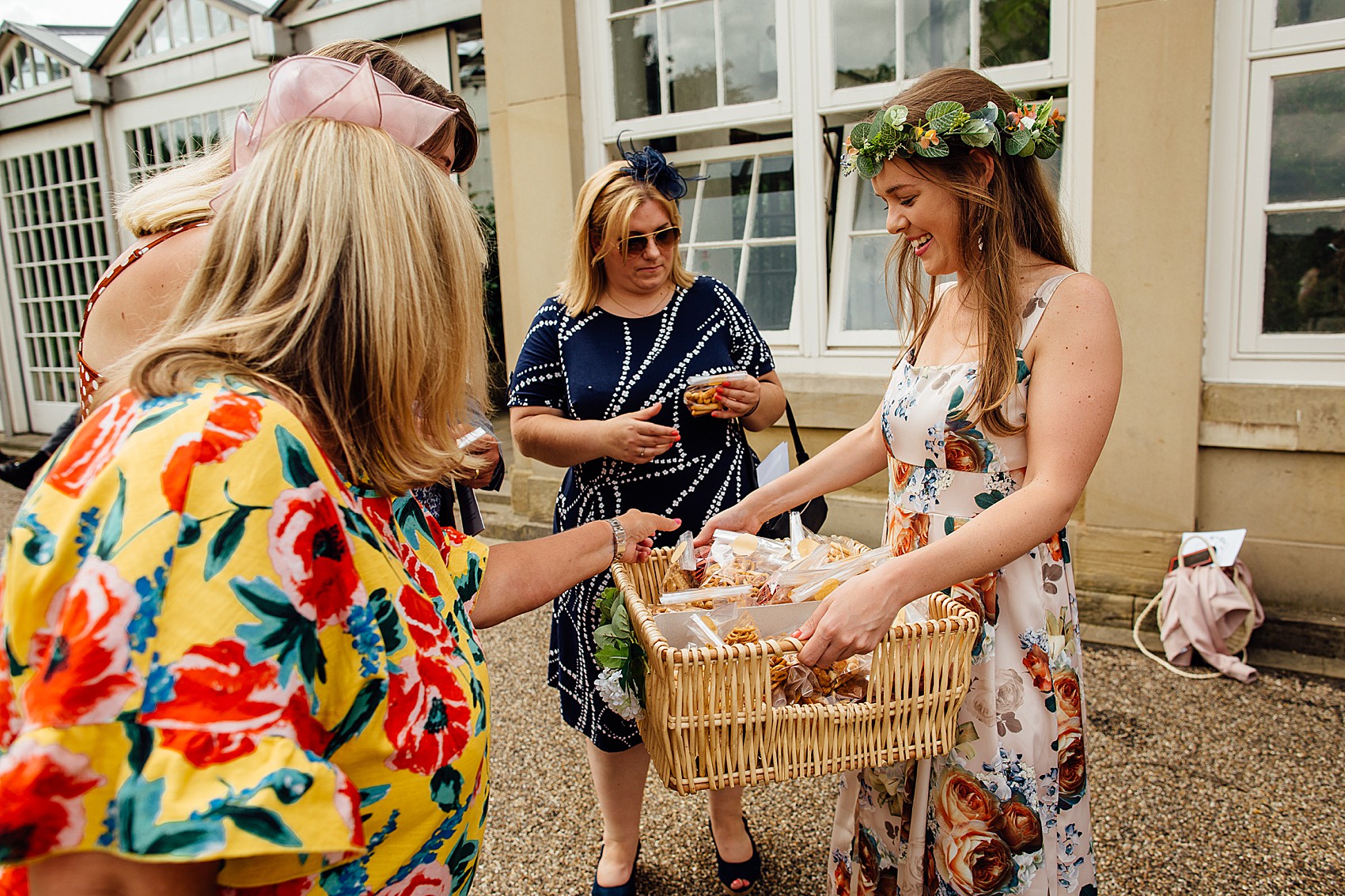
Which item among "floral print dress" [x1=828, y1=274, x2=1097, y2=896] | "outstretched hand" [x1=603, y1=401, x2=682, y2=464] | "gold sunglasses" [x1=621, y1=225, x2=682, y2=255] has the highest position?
"gold sunglasses" [x1=621, y1=225, x2=682, y2=255]

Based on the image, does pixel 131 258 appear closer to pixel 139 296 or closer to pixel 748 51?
pixel 139 296

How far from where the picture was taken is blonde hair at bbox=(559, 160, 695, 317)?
7.96 feet

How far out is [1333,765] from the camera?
301cm

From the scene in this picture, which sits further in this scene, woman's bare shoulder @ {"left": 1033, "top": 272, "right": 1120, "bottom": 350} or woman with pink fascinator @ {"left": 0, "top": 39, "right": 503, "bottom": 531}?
woman's bare shoulder @ {"left": 1033, "top": 272, "right": 1120, "bottom": 350}

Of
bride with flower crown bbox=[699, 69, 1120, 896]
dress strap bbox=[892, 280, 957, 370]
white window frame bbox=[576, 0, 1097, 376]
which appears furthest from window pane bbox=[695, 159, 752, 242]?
bride with flower crown bbox=[699, 69, 1120, 896]

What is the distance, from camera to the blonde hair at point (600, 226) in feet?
7.96

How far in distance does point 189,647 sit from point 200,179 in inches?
38.8

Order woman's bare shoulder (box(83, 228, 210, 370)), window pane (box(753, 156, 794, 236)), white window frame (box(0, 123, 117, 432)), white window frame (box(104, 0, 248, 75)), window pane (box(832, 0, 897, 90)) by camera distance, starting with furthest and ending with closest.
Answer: white window frame (box(0, 123, 117, 432)) < white window frame (box(104, 0, 248, 75)) < window pane (box(753, 156, 794, 236)) < window pane (box(832, 0, 897, 90)) < woman's bare shoulder (box(83, 228, 210, 370))

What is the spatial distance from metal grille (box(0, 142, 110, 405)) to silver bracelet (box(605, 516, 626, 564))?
30.5 ft

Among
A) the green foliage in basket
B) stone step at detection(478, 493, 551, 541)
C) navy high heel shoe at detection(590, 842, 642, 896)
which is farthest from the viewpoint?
stone step at detection(478, 493, 551, 541)

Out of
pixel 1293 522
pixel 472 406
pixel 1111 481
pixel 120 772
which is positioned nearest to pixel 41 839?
pixel 120 772

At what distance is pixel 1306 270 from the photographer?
3.79 metres

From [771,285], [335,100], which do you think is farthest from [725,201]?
[335,100]

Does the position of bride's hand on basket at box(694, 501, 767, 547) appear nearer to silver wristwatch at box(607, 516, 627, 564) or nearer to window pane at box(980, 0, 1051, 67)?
silver wristwatch at box(607, 516, 627, 564)
